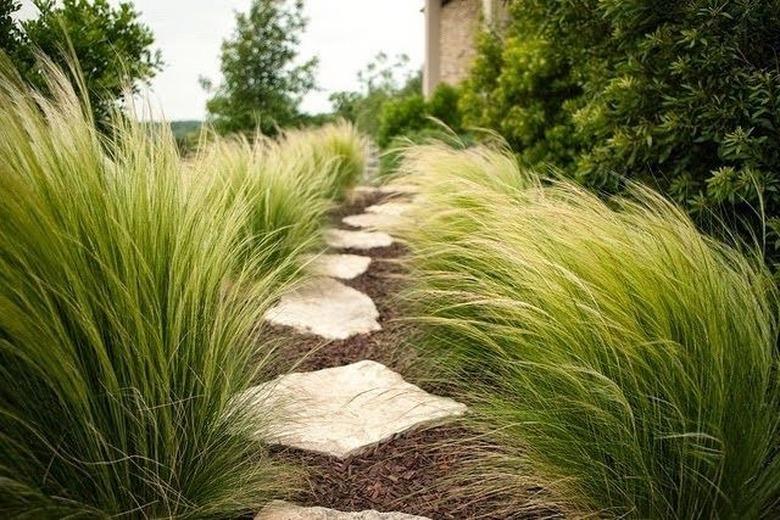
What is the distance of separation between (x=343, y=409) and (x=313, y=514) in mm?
570

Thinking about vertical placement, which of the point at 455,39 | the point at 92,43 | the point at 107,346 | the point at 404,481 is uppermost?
the point at 455,39

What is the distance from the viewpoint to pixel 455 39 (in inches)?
474

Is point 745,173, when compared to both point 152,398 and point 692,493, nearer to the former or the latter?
point 692,493

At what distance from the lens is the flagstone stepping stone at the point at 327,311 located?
112 inches

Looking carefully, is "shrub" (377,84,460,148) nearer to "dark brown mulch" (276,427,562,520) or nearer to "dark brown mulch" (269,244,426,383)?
"dark brown mulch" (269,244,426,383)

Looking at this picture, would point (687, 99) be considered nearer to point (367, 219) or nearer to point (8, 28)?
point (8, 28)

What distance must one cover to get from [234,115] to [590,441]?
7534mm

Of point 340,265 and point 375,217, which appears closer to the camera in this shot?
point 340,265

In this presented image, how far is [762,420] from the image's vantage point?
1.42 m

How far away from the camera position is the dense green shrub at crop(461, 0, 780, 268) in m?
2.05

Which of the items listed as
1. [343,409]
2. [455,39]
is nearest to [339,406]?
[343,409]

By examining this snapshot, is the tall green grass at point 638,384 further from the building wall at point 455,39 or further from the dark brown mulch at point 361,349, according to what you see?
the building wall at point 455,39

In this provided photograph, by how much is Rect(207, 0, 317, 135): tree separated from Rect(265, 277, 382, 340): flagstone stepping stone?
522 cm

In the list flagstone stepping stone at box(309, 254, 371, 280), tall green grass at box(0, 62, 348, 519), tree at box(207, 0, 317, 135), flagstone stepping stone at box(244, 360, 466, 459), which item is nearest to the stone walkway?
flagstone stepping stone at box(244, 360, 466, 459)
